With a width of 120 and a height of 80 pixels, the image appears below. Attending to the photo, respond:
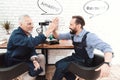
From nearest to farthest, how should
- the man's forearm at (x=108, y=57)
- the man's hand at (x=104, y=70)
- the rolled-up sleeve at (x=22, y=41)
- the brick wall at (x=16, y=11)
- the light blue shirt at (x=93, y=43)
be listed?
the man's hand at (x=104, y=70) → the man's forearm at (x=108, y=57) → the light blue shirt at (x=93, y=43) → the rolled-up sleeve at (x=22, y=41) → the brick wall at (x=16, y=11)

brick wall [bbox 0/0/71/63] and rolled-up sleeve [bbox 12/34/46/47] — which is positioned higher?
brick wall [bbox 0/0/71/63]

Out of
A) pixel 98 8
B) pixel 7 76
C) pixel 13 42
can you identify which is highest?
pixel 98 8

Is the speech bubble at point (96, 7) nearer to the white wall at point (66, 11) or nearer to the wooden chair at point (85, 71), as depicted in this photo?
the white wall at point (66, 11)

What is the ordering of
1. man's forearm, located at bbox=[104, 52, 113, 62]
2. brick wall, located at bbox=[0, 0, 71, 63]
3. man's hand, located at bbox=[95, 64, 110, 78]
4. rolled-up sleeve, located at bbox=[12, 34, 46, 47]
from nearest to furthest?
man's hand, located at bbox=[95, 64, 110, 78] → man's forearm, located at bbox=[104, 52, 113, 62] → rolled-up sleeve, located at bbox=[12, 34, 46, 47] → brick wall, located at bbox=[0, 0, 71, 63]

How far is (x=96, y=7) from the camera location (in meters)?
4.60

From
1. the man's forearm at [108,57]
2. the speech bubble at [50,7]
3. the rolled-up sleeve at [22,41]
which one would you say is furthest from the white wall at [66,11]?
the man's forearm at [108,57]

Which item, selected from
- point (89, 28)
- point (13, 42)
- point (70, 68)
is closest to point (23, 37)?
point (13, 42)

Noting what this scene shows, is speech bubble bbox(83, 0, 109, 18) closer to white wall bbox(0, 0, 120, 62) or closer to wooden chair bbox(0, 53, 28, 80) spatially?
white wall bbox(0, 0, 120, 62)

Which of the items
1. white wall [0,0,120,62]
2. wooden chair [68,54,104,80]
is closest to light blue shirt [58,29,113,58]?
wooden chair [68,54,104,80]

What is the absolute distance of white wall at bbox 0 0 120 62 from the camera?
14.8 feet

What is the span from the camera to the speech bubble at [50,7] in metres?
4.54

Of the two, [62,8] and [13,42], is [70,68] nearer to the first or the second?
[13,42]

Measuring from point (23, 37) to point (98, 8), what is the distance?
233cm

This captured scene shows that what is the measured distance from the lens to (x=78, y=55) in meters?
3.12
